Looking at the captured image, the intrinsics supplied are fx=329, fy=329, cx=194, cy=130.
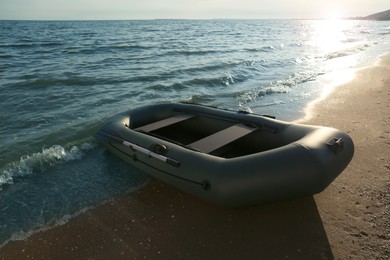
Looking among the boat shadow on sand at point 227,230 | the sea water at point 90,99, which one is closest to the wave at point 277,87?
the sea water at point 90,99

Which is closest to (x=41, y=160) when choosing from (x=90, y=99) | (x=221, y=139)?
(x=221, y=139)

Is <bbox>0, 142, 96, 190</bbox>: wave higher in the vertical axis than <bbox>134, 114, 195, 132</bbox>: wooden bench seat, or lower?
lower

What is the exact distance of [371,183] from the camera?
401 cm

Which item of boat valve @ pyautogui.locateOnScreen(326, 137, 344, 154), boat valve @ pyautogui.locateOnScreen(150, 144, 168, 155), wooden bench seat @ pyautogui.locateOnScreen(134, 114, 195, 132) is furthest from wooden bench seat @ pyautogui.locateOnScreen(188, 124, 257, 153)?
boat valve @ pyautogui.locateOnScreen(326, 137, 344, 154)

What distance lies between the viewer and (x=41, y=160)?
Result: 16.9 feet

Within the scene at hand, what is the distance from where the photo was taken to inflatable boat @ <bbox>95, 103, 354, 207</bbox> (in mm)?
3234

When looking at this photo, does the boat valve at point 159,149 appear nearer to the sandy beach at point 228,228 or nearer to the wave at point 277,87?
the sandy beach at point 228,228

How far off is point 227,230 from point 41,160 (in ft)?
10.8

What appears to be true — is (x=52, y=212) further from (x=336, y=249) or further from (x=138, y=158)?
(x=336, y=249)

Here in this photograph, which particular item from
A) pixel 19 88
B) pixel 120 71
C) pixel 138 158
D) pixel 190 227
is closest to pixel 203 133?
pixel 138 158

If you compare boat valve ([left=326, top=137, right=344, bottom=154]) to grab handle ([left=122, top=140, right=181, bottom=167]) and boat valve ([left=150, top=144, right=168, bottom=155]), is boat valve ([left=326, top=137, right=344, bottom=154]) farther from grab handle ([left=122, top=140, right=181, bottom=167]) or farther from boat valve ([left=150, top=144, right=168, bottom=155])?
boat valve ([left=150, top=144, right=168, bottom=155])

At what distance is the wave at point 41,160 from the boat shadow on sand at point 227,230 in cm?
183

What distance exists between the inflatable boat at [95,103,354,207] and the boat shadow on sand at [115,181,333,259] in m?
0.26

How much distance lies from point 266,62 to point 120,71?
6.96 metres
